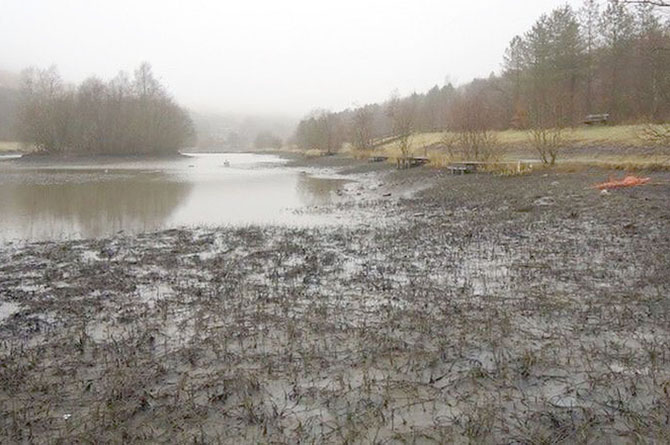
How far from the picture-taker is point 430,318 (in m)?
6.22

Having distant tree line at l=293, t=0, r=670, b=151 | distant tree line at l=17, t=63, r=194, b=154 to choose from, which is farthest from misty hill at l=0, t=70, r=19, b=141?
distant tree line at l=293, t=0, r=670, b=151

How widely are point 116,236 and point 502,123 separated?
46859 millimetres

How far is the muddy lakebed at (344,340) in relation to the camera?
13.0 feet

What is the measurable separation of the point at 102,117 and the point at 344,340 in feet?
268

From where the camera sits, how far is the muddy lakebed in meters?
3.97

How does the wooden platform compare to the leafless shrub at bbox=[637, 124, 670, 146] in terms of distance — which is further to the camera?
the wooden platform

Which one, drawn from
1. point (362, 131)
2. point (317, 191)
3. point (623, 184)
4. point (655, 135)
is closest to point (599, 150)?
point (623, 184)

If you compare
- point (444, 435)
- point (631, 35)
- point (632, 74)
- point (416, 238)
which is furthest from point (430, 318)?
point (631, 35)

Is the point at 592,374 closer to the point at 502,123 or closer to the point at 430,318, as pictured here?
the point at 430,318

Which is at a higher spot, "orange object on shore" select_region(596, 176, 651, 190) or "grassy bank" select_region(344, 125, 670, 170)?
"grassy bank" select_region(344, 125, 670, 170)

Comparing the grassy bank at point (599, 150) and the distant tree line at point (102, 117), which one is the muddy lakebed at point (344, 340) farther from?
the distant tree line at point (102, 117)

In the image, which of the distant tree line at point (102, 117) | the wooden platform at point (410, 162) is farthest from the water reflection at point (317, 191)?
the distant tree line at point (102, 117)

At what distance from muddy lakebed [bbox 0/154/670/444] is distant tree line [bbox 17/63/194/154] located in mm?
71158

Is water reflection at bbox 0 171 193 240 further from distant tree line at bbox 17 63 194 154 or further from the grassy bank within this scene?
distant tree line at bbox 17 63 194 154
